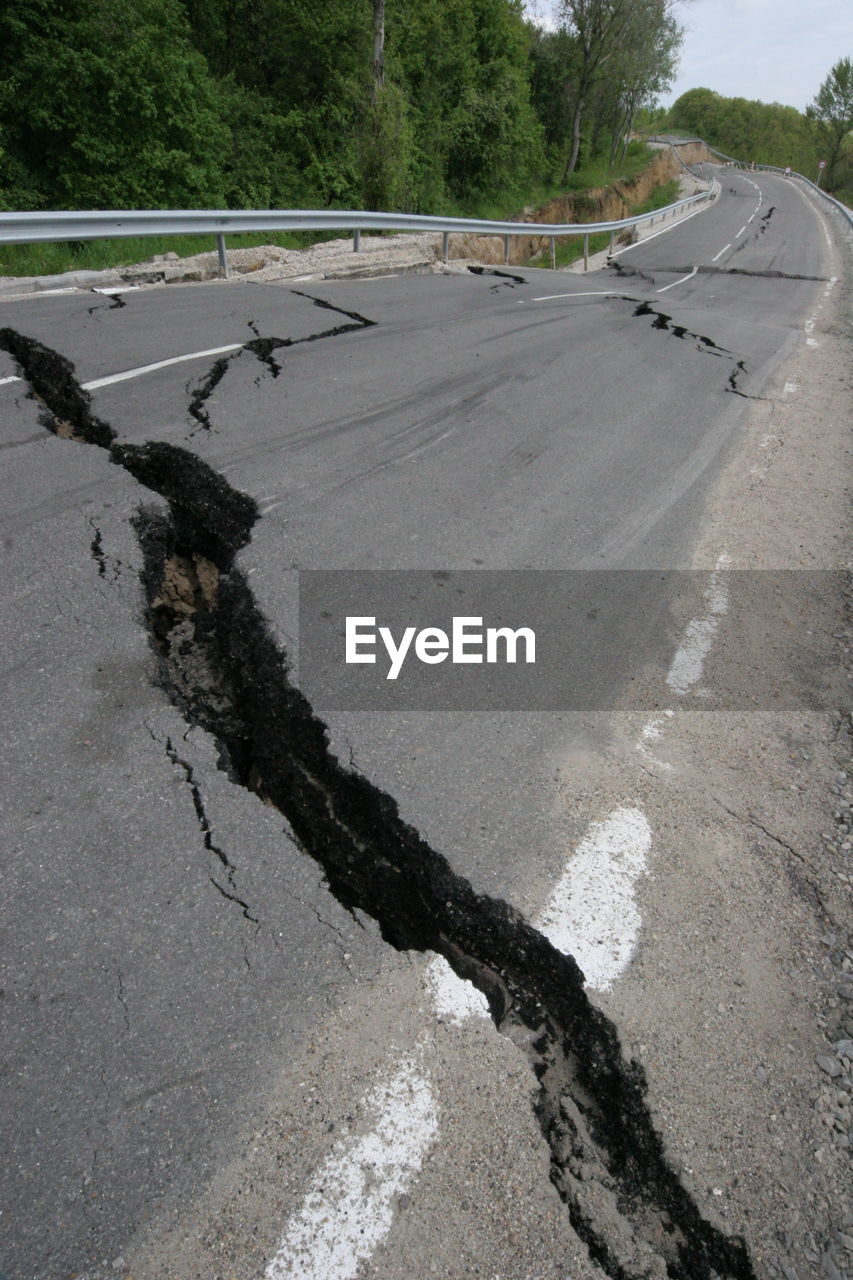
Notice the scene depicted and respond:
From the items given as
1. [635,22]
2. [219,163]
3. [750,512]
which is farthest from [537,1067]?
[635,22]

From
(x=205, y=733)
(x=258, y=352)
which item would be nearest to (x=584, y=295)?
(x=258, y=352)

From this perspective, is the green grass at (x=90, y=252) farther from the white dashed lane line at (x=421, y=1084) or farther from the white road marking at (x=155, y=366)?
the white dashed lane line at (x=421, y=1084)

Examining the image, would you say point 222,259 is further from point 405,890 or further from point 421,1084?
point 421,1084

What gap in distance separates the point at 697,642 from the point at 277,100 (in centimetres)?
2199

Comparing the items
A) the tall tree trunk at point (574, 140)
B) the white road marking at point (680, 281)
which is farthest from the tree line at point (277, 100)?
the white road marking at point (680, 281)

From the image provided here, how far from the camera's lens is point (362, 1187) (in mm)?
1951

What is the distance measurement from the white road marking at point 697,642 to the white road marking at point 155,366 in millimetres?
4922

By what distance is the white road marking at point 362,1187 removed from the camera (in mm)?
1824

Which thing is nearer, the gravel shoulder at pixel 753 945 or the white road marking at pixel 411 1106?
the white road marking at pixel 411 1106

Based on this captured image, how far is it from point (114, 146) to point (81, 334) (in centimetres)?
972

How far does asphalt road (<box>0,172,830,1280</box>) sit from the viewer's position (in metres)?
2.09

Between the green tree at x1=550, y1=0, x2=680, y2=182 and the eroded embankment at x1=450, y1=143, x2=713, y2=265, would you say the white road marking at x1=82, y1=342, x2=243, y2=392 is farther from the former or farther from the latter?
the green tree at x1=550, y1=0, x2=680, y2=182

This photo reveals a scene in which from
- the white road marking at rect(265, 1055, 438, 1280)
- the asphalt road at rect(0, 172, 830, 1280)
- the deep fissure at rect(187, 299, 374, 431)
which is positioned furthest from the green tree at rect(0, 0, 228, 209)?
the white road marking at rect(265, 1055, 438, 1280)

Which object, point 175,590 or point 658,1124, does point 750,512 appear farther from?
point 658,1124
